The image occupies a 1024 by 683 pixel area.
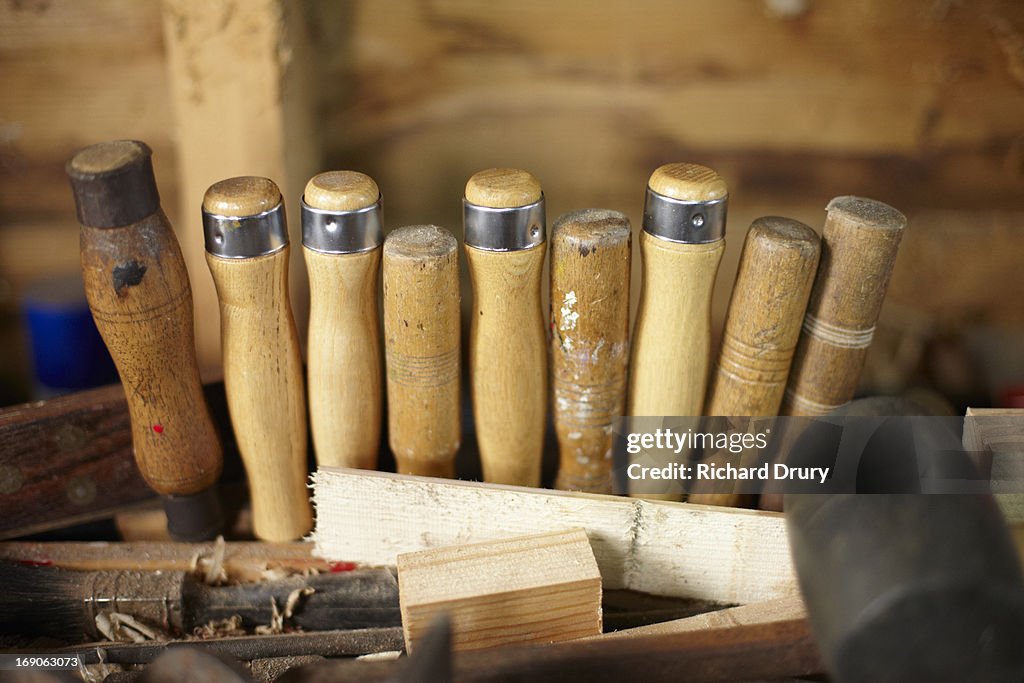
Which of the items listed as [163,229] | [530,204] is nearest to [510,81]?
[530,204]

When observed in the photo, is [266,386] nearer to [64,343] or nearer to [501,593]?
[501,593]

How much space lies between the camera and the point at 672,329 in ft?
2.68

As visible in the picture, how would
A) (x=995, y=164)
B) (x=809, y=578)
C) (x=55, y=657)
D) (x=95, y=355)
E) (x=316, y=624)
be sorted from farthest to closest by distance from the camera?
(x=995, y=164) → (x=95, y=355) → (x=316, y=624) → (x=55, y=657) → (x=809, y=578)

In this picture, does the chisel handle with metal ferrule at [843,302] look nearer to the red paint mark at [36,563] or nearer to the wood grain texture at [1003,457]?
the wood grain texture at [1003,457]

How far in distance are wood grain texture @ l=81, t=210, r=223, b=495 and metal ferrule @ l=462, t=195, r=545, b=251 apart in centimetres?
26

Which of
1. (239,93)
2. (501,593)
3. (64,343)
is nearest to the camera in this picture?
(501,593)

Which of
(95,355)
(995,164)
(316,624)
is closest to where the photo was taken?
(316,624)

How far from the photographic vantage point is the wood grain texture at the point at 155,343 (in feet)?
2.36

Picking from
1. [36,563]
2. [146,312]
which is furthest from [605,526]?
[36,563]

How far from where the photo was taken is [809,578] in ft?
1.90

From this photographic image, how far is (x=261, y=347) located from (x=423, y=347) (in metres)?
0.15

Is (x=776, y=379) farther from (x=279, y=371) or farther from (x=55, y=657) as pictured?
(x=55, y=657)

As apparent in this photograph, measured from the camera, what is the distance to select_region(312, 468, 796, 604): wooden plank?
0.80 metres

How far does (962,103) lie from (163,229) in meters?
1.06
